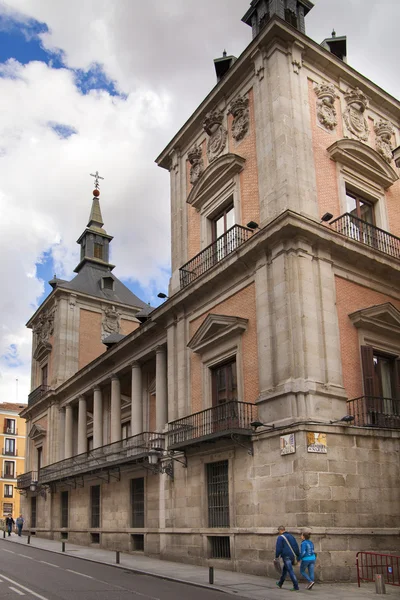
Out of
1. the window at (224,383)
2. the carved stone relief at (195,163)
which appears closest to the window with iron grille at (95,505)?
the window at (224,383)

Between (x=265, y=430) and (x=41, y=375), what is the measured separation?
95.0 ft

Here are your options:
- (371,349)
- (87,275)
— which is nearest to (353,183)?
(371,349)

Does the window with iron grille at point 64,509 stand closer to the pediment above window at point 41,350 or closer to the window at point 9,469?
the pediment above window at point 41,350

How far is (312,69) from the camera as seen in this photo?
72.1 feet

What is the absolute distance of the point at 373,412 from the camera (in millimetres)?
17984

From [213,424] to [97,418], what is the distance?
555 inches

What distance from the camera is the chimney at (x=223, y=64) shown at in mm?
24094

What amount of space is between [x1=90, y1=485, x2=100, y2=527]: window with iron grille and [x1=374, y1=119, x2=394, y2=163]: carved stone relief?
63.8 ft

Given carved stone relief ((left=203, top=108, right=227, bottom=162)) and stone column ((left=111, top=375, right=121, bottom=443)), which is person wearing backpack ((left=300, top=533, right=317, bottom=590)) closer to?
carved stone relief ((left=203, top=108, right=227, bottom=162))

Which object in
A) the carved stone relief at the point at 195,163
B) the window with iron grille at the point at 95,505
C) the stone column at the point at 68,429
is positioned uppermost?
the carved stone relief at the point at 195,163

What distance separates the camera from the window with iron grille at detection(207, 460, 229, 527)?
19.2 meters

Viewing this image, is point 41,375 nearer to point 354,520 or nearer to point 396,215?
point 396,215

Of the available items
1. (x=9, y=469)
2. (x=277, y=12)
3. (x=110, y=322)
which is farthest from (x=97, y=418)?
Result: (x=9, y=469)

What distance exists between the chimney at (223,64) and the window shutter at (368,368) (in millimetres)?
11959
